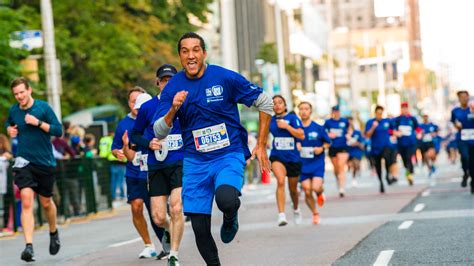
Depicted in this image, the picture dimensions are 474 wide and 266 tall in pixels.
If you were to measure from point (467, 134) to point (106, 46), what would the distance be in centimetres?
1889

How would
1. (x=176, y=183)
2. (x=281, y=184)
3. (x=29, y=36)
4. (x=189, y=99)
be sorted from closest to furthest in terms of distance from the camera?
(x=189, y=99), (x=176, y=183), (x=281, y=184), (x=29, y=36)

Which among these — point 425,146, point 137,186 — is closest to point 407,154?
point 425,146

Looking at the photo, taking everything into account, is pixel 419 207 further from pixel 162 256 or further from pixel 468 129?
pixel 162 256

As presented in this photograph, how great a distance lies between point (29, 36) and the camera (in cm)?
2475

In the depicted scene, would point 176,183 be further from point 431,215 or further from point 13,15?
point 13,15

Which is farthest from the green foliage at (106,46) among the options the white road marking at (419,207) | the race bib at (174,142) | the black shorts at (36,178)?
the race bib at (174,142)

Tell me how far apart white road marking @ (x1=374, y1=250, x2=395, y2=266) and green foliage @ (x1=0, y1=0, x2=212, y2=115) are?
2419 centimetres

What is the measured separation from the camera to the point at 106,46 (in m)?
39.4

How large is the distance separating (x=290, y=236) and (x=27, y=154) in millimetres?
3552

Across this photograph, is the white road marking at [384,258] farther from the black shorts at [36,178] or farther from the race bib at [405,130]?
the race bib at [405,130]

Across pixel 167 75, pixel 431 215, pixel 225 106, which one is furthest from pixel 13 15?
pixel 225 106

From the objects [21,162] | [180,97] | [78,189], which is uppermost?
[180,97]

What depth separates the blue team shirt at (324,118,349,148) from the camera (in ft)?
87.7

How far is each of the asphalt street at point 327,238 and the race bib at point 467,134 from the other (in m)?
1.04
